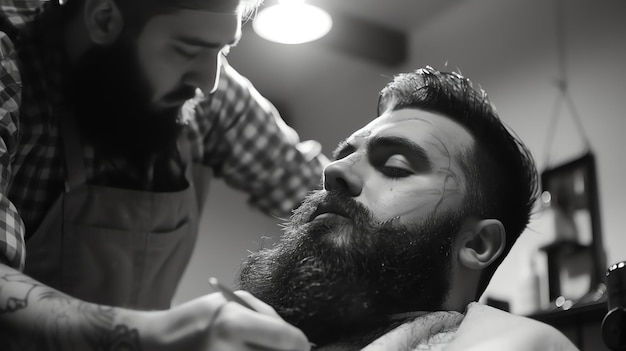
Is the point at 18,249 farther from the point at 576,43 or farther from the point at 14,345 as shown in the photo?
the point at 576,43

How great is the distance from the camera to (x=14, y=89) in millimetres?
1452

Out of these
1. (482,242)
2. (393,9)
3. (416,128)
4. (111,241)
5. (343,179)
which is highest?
(393,9)

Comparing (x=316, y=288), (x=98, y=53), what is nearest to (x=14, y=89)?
(x=98, y=53)

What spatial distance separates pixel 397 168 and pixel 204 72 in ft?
1.58

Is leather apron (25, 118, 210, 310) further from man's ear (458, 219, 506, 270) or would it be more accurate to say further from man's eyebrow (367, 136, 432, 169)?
man's ear (458, 219, 506, 270)

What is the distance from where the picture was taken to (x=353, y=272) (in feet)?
4.77

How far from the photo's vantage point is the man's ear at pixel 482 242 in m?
1.61

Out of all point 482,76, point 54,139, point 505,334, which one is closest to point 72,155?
point 54,139

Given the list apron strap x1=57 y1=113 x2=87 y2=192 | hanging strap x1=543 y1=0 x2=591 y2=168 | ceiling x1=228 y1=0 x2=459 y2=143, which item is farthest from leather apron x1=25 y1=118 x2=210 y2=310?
ceiling x1=228 y1=0 x2=459 y2=143

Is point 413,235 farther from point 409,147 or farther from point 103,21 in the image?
point 103,21

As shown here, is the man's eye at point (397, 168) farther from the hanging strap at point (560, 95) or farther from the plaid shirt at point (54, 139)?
the hanging strap at point (560, 95)

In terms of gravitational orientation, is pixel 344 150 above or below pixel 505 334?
above

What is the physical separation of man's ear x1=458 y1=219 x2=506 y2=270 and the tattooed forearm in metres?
0.80

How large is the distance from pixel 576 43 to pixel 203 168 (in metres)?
2.29
